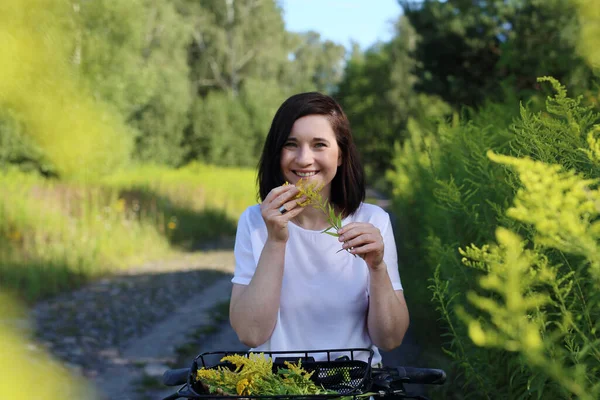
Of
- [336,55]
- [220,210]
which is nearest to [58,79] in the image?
[220,210]

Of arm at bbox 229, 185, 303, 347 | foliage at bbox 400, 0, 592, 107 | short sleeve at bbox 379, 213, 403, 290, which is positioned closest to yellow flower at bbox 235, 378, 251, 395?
arm at bbox 229, 185, 303, 347

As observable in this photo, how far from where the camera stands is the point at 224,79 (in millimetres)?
37812

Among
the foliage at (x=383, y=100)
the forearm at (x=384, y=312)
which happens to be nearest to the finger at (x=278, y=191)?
the forearm at (x=384, y=312)

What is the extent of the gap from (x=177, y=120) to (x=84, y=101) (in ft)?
95.5

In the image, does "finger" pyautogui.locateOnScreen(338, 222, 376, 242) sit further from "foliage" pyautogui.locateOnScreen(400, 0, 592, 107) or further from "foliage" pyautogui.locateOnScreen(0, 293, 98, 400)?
"foliage" pyautogui.locateOnScreen(400, 0, 592, 107)

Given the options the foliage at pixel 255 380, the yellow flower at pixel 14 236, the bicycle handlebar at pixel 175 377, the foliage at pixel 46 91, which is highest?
the foliage at pixel 46 91

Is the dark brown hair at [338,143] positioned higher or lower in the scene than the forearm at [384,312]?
higher

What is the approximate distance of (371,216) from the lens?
2574 millimetres

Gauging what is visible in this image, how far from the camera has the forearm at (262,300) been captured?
215cm

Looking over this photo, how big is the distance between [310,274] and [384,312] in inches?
13.6

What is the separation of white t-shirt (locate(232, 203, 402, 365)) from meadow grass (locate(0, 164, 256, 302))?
429 centimetres

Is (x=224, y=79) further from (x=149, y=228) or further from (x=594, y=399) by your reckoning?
(x=594, y=399)

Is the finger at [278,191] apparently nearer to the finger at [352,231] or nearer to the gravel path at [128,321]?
the finger at [352,231]

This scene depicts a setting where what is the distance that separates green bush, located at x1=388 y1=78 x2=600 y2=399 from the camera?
0.84 metres
